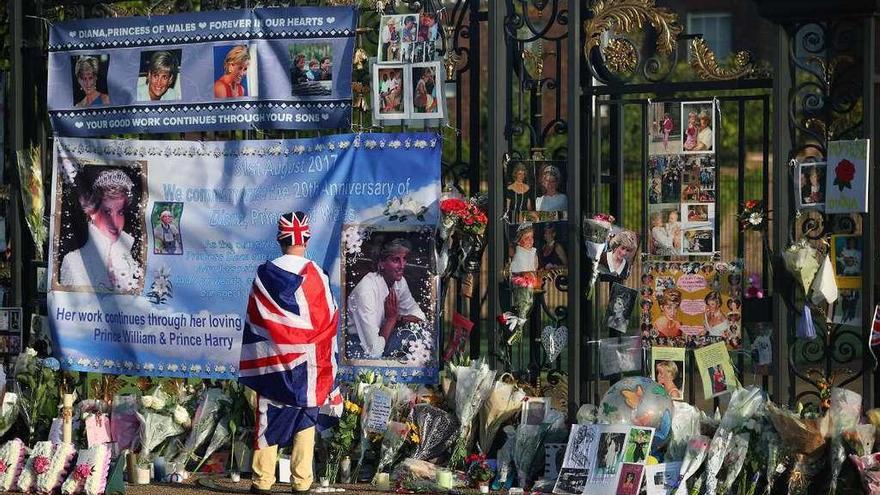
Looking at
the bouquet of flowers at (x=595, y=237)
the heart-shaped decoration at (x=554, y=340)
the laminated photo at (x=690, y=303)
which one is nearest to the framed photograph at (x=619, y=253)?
the bouquet of flowers at (x=595, y=237)

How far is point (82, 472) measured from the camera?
1080cm

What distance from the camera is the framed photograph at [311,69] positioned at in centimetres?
1152

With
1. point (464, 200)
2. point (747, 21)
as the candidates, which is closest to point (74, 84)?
point (464, 200)

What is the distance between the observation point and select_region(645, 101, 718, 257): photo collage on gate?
10391mm

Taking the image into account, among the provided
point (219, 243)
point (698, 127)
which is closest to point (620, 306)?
point (698, 127)

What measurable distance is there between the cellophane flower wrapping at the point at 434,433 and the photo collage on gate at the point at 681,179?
6.10 ft

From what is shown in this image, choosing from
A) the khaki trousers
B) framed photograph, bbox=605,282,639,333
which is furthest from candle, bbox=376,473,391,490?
framed photograph, bbox=605,282,639,333

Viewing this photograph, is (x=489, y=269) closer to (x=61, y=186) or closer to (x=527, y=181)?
(x=527, y=181)

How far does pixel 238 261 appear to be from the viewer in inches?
463

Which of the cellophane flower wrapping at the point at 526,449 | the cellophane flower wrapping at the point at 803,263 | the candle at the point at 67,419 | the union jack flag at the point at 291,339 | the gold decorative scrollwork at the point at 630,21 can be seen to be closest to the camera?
the cellophane flower wrapping at the point at 803,263

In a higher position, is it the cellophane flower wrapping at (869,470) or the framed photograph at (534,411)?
the framed photograph at (534,411)

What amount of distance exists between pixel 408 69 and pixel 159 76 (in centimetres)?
206

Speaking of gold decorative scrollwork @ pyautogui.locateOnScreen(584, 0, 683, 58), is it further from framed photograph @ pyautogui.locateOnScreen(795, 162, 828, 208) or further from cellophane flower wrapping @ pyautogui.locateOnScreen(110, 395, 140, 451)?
cellophane flower wrapping @ pyautogui.locateOnScreen(110, 395, 140, 451)

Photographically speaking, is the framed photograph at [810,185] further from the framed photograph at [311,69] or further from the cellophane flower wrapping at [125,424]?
the cellophane flower wrapping at [125,424]
